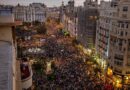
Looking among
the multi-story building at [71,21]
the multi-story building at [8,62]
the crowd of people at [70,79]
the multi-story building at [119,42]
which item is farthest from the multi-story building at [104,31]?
the multi-story building at [71,21]

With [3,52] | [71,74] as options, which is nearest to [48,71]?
[71,74]

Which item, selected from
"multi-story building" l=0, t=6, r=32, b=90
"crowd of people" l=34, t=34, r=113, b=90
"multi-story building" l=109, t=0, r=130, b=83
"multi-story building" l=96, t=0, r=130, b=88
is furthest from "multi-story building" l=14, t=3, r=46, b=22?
"multi-story building" l=0, t=6, r=32, b=90

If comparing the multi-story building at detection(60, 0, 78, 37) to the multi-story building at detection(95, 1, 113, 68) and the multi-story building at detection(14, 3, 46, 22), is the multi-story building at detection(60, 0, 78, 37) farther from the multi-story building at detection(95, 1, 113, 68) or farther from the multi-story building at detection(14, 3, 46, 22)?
the multi-story building at detection(95, 1, 113, 68)

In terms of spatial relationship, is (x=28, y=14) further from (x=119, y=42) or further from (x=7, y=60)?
(x=7, y=60)

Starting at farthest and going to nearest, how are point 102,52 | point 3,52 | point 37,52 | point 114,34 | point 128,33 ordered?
point 37,52, point 102,52, point 114,34, point 128,33, point 3,52

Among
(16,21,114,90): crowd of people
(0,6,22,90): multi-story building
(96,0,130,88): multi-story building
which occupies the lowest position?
(16,21,114,90): crowd of people

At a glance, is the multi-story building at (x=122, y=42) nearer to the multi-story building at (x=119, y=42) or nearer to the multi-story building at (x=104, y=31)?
the multi-story building at (x=119, y=42)

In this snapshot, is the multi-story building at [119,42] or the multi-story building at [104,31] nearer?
the multi-story building at [119,42]

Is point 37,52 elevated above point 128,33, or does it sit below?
below

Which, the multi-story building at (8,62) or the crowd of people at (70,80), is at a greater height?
the multi-story building at (8,62)

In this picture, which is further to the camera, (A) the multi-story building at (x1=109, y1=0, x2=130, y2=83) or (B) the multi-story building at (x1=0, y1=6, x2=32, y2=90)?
(A) the multi-story building at (x1=109, y1=0, x2=130, y2=83)

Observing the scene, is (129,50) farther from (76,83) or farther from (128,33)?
(76,83)
